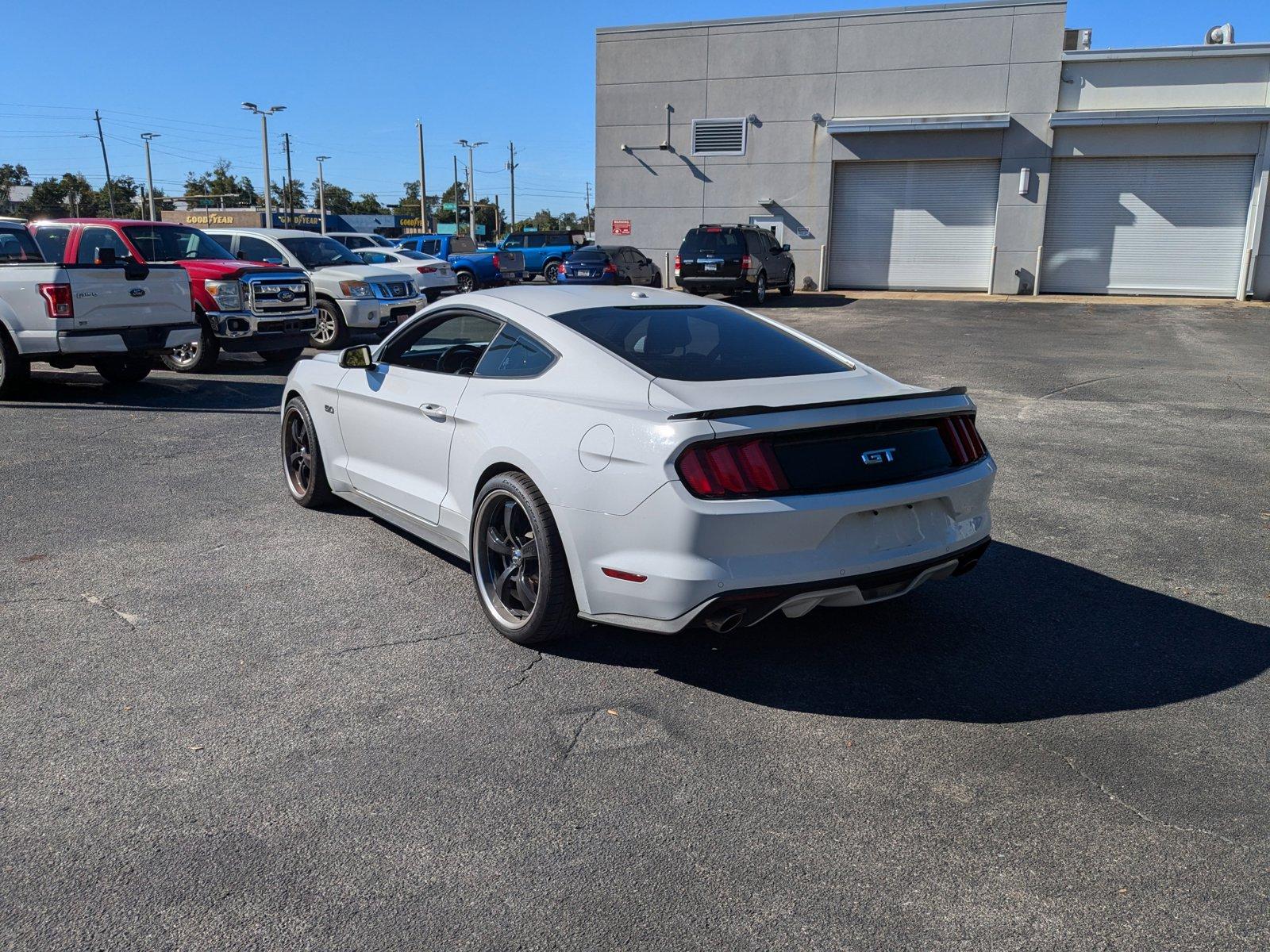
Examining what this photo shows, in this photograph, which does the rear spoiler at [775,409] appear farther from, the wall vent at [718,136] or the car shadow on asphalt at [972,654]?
the wall vent at [718,136]

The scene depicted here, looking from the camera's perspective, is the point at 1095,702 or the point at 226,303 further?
the point at 226,303

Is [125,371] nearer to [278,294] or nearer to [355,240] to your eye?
[278,294]

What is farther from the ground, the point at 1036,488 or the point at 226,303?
the point at 226,303

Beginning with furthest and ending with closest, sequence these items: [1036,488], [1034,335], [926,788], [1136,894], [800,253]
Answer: [800,253]
[1034,335]
[1036,488]
[926,788]
[1136,894]

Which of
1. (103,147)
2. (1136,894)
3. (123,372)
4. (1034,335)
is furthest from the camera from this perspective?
(103,147)

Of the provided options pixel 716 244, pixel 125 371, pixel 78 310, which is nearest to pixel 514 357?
pixel 78 310

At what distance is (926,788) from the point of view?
340 centimetres

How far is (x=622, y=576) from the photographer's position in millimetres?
3967

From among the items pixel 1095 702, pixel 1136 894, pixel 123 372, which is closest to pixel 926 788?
pixel 1136 894

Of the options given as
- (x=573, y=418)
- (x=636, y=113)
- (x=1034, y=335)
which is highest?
(x=636, y=113)

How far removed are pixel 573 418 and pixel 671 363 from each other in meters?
0.60

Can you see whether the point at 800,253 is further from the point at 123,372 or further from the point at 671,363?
the point at 671,363

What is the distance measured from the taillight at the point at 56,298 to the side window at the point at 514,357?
7728 mm

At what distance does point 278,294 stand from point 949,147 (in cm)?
2219
